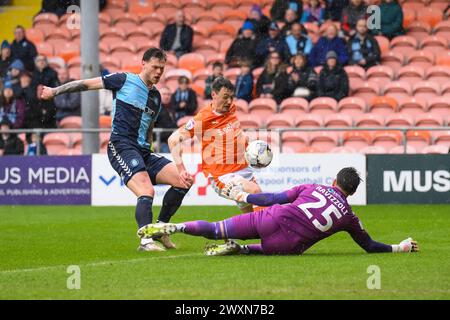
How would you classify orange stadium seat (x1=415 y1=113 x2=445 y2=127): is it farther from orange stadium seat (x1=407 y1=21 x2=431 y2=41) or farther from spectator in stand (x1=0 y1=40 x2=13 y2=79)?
spectator in stand (x1=0 y1=40 x2=13 y2=79)

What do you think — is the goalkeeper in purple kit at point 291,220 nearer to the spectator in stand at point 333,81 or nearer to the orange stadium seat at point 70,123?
the spectator in stand at point 333,81

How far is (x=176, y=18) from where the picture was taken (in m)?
24.2

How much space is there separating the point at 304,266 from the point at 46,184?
1199 cm

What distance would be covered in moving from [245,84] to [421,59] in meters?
3.98

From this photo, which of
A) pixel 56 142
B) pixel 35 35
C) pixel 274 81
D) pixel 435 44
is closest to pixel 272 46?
pixel 274 81

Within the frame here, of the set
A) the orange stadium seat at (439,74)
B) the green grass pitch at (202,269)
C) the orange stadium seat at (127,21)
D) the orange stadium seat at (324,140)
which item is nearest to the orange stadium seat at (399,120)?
the orange stadium seat at (324,140)

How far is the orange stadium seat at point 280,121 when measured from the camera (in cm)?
2155

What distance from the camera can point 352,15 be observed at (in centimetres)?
2320

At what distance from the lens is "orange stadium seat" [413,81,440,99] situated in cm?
2183

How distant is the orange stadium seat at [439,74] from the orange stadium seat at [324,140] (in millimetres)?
2813

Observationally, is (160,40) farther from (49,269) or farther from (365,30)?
(49,269)

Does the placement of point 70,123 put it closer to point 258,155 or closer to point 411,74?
point 411,74

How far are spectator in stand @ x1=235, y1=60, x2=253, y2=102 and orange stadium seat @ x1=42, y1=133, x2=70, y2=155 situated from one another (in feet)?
12.6

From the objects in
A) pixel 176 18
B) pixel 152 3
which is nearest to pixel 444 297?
pixel 176 18
